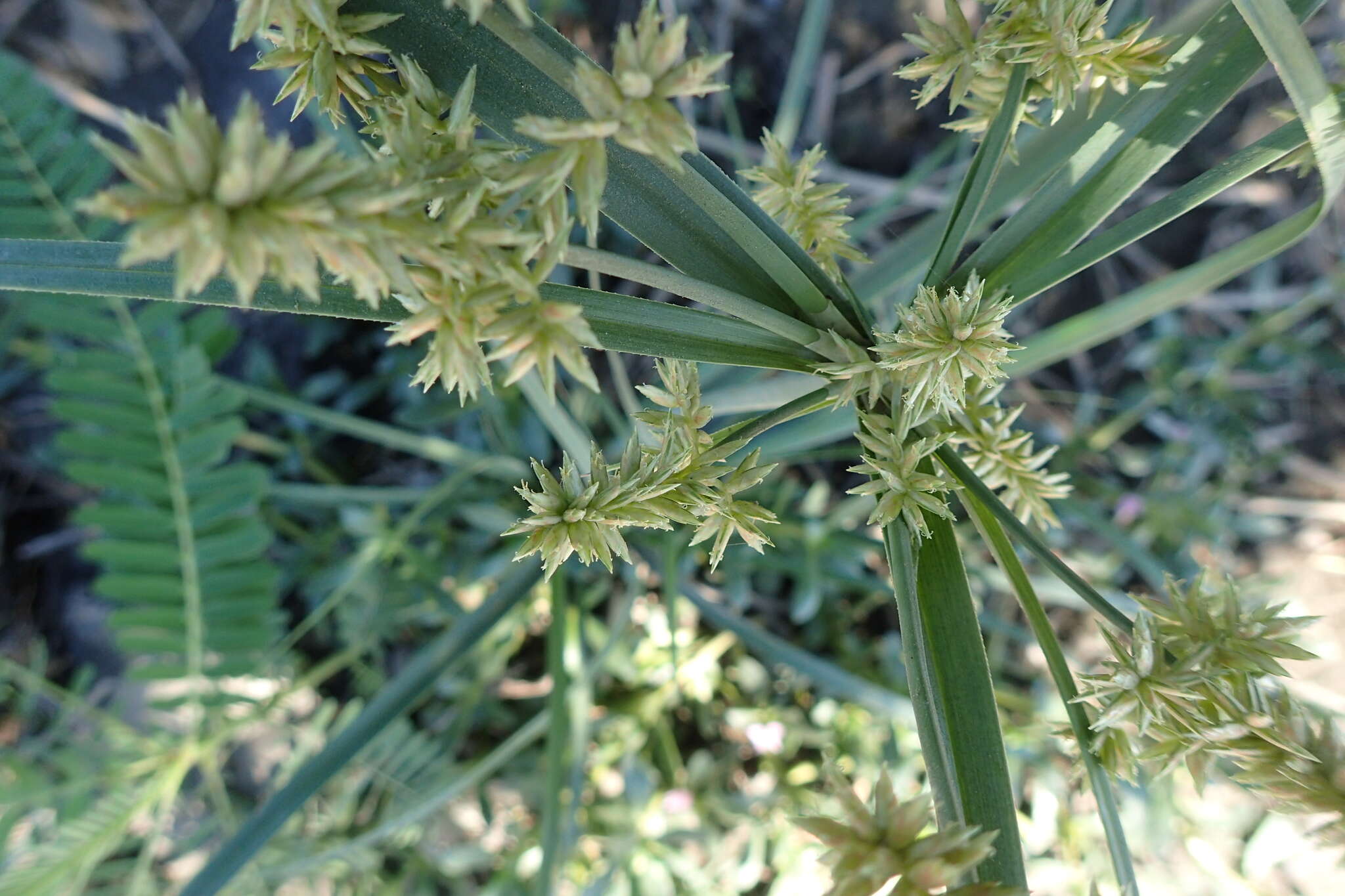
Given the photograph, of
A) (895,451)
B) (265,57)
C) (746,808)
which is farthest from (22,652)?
(895,451)

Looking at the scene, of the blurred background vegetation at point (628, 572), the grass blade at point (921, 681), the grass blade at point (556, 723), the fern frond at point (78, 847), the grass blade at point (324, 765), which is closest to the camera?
the grass blade at point (921, 681)

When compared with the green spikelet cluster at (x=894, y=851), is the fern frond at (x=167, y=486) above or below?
above

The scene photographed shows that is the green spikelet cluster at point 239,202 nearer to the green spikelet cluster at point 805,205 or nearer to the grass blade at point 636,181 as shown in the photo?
the grass blade at point 636,181

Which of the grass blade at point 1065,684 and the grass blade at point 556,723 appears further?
the grass blade at point 556,723

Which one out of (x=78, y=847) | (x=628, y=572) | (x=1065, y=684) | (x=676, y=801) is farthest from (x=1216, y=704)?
(x=78, y=847)

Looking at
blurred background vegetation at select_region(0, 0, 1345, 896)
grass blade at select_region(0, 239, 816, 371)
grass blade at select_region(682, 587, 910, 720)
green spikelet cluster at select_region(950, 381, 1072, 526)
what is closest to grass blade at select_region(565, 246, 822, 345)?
grass blade at select_region(0, 239, 816, 371)

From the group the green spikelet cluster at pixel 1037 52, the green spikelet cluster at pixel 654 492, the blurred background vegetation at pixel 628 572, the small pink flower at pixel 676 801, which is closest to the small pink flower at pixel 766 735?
the blurred background vegetation at pixel 628 572
